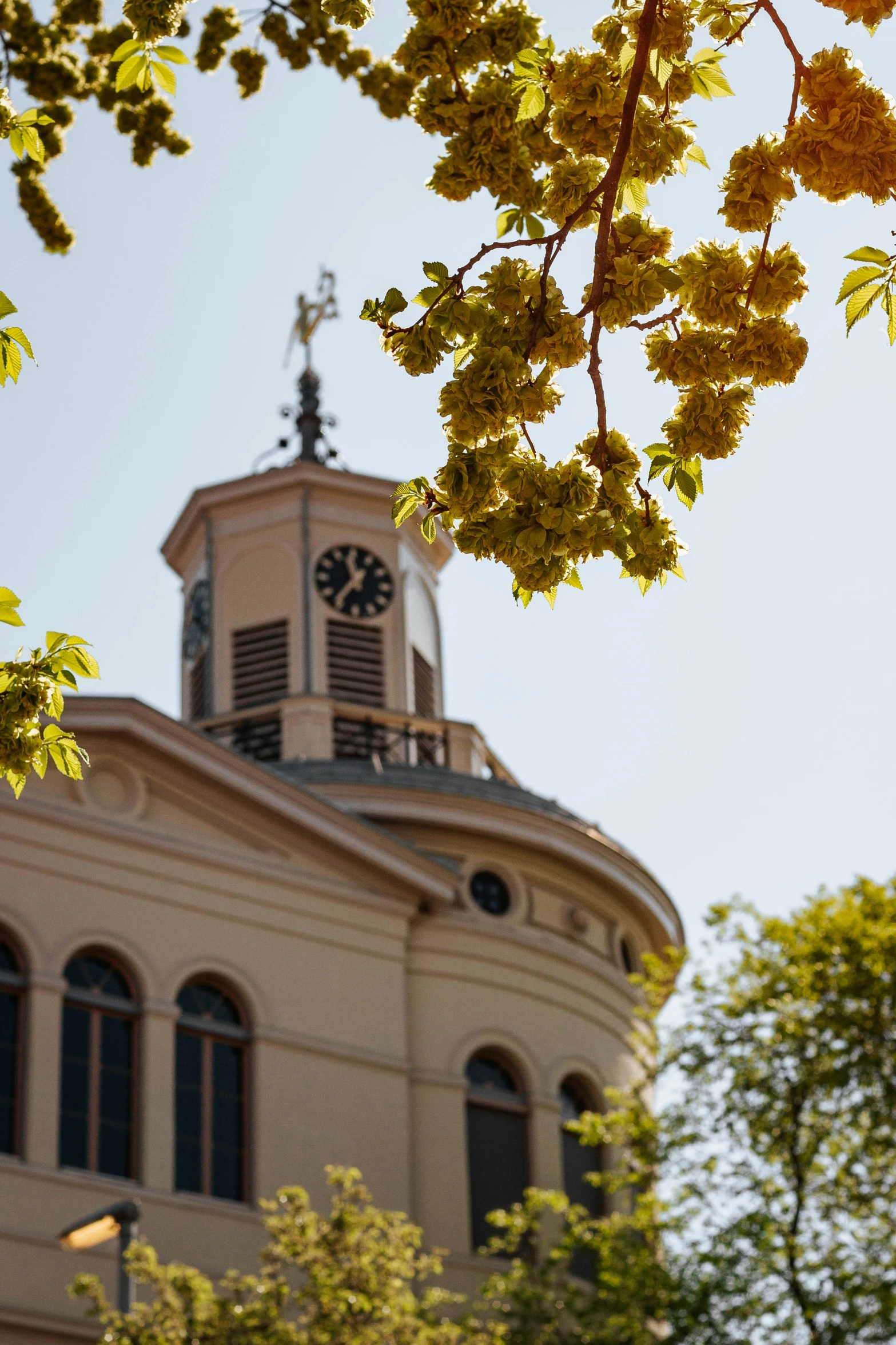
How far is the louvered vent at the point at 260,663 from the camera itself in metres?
28.9

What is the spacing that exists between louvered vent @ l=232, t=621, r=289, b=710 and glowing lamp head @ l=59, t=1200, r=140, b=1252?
40.8 ft

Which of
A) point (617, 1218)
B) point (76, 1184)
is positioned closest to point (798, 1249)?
point (617, 1218)

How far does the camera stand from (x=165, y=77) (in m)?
7.15

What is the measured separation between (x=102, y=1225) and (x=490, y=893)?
1001cm

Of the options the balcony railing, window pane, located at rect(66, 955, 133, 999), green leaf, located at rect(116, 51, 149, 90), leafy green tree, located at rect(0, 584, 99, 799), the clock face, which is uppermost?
the clock face

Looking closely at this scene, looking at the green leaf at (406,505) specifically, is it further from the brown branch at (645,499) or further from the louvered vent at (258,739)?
the louvered vent at (258,739)

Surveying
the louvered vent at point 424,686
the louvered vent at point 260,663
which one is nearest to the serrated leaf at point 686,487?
the louvered vent at point 260,663

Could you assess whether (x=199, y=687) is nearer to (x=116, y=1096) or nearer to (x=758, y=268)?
(x=116, y=1096)

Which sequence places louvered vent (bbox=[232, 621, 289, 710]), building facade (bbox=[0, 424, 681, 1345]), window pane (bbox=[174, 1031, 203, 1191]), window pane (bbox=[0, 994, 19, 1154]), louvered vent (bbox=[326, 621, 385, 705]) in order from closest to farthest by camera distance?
window pane (bbox=[0, 994, 19, 1154]) → building facade (bbox=[0, 424, 681, 1345]) → window pane (bbox=[174, 1031, 203, 1191]) → louvered vent (bbox=[326, 621, 385, 705]) → louvered vent (bbox=[232, 621, 289, 710])

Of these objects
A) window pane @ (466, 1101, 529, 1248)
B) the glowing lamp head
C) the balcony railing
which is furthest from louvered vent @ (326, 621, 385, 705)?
the glowing lamp head

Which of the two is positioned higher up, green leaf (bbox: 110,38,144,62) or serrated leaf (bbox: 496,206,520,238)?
green leaf (bbox: 110,38,144,62)

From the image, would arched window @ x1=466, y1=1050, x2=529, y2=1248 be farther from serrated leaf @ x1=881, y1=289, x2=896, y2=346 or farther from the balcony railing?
serrated leaf @ x1=881, y1=289, x2=896, y2=346

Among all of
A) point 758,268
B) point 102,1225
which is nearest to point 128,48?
point 758,268

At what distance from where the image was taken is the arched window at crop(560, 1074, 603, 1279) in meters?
24.8
